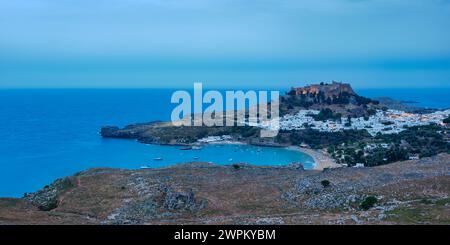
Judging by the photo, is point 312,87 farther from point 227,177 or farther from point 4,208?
point 4,208

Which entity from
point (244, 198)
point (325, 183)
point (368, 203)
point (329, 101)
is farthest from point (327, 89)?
point (368, 203)

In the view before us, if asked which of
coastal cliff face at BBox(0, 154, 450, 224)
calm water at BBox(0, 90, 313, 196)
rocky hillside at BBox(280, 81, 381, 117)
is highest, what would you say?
rocky hillside at BBox(280, 81, 381, 117)

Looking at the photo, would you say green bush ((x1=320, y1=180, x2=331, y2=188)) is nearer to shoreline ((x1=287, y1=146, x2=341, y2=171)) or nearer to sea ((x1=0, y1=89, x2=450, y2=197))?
shoreline ((x1=287, y1=146, x2=341, y2=171))

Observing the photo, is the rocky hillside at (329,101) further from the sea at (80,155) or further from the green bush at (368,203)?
the green bush at (368,203)

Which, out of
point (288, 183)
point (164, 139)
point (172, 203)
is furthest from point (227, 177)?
point (164, 139)

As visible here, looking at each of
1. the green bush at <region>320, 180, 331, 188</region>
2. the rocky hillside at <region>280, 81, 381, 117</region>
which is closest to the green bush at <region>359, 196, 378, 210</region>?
the green bush at <region>320, 180, 331, 188</region>

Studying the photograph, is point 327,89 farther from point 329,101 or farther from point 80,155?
point 80,155

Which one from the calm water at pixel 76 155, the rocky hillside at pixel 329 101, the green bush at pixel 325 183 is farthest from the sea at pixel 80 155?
the green bush at pixel 325 183
